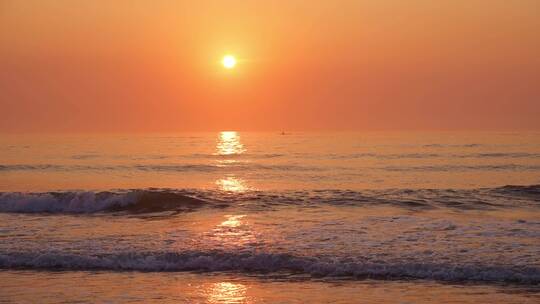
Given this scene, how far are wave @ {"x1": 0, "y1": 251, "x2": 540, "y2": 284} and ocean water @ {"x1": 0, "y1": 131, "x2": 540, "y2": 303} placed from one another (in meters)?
0.04

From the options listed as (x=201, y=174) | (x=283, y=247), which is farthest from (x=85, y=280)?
(x=201, y=174)

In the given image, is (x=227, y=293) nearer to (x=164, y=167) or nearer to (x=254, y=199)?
(x=254, y=199)

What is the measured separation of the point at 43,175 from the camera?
41875 mm

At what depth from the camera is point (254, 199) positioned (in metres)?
28.5

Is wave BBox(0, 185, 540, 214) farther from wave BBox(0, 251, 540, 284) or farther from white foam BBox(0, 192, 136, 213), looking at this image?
wave BBox(0, 251, 540, 284)

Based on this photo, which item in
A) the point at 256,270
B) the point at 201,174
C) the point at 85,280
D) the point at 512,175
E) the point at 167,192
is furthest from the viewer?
the point at 201,174

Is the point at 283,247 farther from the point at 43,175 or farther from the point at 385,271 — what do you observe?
the point at 43,175

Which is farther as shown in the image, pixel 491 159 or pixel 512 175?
pixel 491 159

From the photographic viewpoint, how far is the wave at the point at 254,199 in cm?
2677

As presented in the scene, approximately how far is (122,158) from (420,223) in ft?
130

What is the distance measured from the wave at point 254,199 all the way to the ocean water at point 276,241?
0.28 feet

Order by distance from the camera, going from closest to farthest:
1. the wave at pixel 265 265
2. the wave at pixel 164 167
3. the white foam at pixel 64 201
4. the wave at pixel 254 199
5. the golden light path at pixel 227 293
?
the golden light path at pixel 227 293, the wave at pixel 265 265, the wave at pixel 254 199, the white foam at pixel 64 201, the wave at pixel 164 167

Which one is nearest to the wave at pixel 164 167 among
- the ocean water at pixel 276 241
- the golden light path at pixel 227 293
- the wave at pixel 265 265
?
the ocean water at pixel 276 241

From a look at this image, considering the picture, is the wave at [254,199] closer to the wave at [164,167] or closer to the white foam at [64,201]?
the white foam at [64,201]
